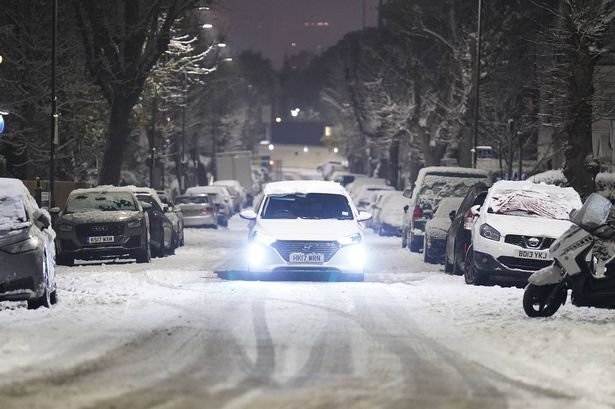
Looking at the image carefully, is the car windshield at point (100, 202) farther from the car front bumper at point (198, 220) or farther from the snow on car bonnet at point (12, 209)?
the car front bumper at point (198, 220)

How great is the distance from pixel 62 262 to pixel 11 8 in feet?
55.2

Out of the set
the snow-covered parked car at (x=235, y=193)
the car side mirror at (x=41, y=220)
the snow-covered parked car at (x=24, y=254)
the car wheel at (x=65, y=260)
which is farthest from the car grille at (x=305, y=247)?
the snow-covered parked car at (x=235, y=193)

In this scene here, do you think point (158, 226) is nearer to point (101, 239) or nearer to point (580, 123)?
point (101, 239)

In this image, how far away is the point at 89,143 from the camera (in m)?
46.9

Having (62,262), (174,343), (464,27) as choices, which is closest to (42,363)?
(174,343)

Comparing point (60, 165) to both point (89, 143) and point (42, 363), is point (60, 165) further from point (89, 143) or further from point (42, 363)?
point (42, 363)

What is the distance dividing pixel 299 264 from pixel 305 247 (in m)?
0.29

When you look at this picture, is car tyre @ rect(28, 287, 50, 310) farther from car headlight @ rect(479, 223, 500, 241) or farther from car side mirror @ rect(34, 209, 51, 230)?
car headlight @ rect(479, 223, 500, 241)

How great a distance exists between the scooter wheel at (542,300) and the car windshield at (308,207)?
678 cm

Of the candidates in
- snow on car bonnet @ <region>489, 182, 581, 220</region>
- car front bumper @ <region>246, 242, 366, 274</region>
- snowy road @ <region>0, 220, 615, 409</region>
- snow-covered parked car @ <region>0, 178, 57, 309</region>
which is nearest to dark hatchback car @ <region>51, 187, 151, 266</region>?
car front bumper @ <region>246, 242, 366, 274</region>

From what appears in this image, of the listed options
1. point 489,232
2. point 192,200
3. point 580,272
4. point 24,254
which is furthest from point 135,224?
point 192,200

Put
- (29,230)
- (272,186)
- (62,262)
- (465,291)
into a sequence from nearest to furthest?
(29,230), (465,291), (272,186), (62,262)

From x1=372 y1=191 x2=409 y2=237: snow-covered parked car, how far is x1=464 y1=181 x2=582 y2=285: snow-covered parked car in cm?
2034

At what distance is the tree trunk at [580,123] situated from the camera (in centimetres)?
2888
